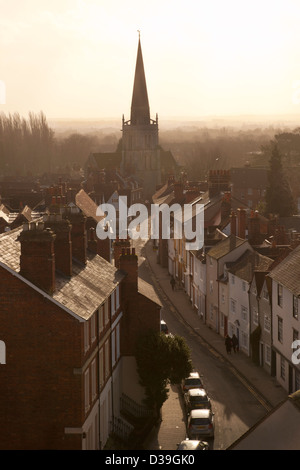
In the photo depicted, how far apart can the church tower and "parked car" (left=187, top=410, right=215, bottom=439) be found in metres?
116

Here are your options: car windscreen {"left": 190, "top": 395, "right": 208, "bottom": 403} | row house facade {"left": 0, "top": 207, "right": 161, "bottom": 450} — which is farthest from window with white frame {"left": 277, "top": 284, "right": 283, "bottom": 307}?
row house facade {"left": 0, "top": 207, "right": 161, "bottom": 450}

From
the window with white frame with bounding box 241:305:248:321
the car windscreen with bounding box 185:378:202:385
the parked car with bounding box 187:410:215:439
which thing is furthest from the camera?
the window with white frame with bounding box 241:305:248:321

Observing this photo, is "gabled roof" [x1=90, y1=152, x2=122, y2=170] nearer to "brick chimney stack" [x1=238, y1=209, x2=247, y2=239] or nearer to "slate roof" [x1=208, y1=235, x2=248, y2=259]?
"brick chimney stack" [x1=238, y1=209, x2=247, y2=239]

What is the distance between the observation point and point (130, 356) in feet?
107

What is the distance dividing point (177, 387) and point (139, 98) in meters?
109

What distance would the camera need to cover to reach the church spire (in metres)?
138

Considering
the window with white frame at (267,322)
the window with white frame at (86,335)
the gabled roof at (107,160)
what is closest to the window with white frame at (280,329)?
the window with white frame at (267,322)

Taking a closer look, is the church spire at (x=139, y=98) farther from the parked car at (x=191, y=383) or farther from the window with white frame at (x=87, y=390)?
the window with white frame at (x=87, y=390)

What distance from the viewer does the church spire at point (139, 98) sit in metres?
138

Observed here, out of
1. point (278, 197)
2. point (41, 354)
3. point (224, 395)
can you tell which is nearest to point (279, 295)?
point (224, 395)

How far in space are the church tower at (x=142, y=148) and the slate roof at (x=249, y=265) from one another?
328ft
